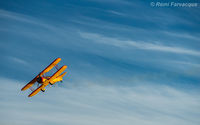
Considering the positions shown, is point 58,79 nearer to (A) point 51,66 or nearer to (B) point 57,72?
(B) point 57,72

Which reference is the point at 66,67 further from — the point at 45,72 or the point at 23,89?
the point at 23,89

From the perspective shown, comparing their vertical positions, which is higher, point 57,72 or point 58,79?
point 57,72

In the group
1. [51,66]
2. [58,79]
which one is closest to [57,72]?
[51,66]

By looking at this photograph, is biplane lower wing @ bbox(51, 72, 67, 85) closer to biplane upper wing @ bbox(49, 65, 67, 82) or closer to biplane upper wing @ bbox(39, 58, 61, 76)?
biplane upper wing @ bbox(49, 65, 67, 82)

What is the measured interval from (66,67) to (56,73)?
14.7 ft

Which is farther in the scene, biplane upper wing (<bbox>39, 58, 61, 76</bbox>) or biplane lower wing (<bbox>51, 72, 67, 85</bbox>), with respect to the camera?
biplane lower wing (<bbox>51, 72, 67, 85</bbox>)

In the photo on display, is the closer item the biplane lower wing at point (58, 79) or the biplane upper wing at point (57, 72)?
the biplane upper wing at point (57, 72)

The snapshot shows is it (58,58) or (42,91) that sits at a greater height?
(58,58)

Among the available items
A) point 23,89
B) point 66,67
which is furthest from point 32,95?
point 66,67

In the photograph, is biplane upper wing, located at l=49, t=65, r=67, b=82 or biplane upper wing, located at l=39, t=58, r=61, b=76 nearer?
biplane upper wing, located at l=39, t=58, r=61, b=76

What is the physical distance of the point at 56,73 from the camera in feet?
570

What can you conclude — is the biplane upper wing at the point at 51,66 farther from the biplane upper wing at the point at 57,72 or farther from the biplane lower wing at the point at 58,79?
the biplane lower wing at the point at 58,79

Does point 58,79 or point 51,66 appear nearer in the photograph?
Answer: point 51,66

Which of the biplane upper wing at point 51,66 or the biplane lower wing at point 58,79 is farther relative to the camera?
the biplane lower wing at point 58,79
